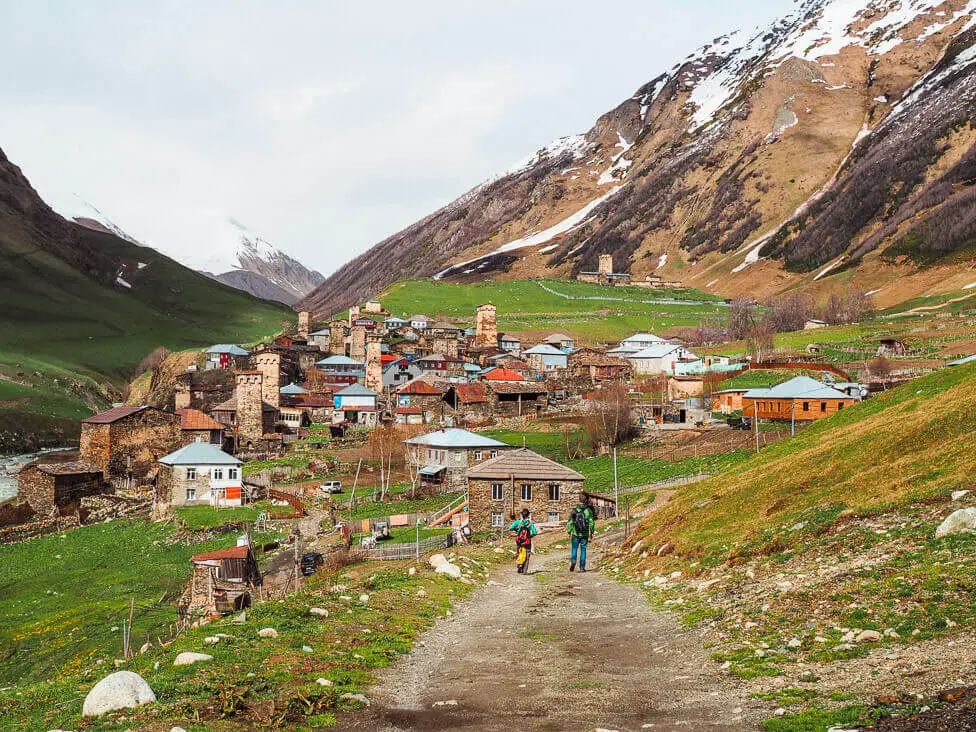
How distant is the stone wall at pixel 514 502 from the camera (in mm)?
38906

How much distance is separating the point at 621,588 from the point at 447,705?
10.9m

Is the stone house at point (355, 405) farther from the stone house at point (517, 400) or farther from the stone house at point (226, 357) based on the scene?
the stone house at point (226, 357)

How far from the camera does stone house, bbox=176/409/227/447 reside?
7650 centimetres

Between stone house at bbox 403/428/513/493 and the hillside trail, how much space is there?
39418mm

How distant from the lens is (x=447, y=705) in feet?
35.7

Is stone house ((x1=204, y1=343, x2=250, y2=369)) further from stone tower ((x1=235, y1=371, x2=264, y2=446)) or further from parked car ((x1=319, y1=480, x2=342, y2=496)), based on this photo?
parked car ((x1=319, y1=480, x2=342, y2=496))

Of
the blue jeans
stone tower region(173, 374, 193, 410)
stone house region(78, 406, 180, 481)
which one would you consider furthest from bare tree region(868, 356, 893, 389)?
stone tower region(173, 374, 193, 410)

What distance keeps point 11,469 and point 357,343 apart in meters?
50.5

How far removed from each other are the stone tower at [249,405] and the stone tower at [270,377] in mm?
7563

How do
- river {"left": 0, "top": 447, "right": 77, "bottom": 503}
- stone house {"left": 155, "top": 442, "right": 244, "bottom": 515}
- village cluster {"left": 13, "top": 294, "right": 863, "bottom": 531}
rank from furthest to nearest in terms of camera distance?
river {"left": 0, "top": 447, "right": 77, "bottom": 503}, village cluster {"left": 13, "top": 294, "right": 863, "bottom": 531}, stone house {"left": 155, "top": 442, "right": 244, "bottom": 515}

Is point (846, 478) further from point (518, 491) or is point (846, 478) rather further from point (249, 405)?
point (249, 405)

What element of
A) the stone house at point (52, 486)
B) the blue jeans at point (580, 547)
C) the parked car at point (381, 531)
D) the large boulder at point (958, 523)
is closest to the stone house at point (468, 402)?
the stone house at point (52, 486)

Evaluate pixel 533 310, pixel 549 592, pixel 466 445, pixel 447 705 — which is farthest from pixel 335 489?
pixel 533 310

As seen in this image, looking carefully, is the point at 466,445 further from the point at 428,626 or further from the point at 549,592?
the point at 428,626
